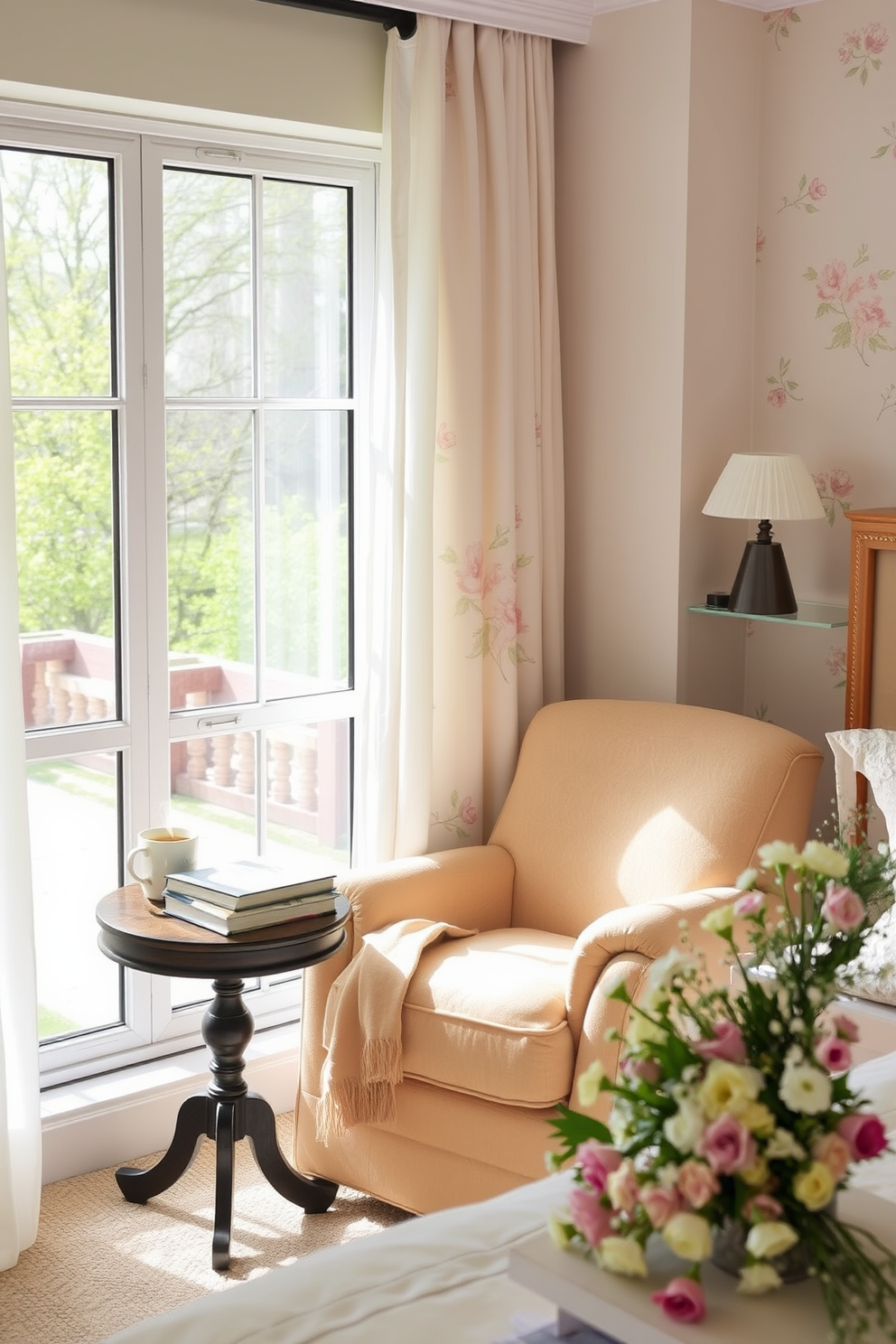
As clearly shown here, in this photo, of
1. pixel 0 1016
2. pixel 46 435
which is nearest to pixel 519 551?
pixel 46 435

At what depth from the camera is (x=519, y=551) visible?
11.7 ft

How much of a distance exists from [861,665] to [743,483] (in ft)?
1.58

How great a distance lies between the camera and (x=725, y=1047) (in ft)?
3.94

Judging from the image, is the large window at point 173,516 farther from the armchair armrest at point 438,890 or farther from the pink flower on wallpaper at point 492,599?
the armchair armrest at point 438,890

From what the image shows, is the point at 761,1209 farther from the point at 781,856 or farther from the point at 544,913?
the point at 544,913

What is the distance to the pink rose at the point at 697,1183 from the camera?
1.14 m

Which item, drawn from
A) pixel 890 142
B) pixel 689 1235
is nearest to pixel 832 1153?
pixel 689 1235

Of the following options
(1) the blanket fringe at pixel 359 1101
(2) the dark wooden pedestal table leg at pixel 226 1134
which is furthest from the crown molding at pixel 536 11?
(1) the blanket fringe at pixel 359 1101

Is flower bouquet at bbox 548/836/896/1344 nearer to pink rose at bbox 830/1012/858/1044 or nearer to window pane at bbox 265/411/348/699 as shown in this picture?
pink rose at bbox 830/1012/858/1044

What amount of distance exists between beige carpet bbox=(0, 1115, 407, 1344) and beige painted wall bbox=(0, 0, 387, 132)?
2246 millimetres

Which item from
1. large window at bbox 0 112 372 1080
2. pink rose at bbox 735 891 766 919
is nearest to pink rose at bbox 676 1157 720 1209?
pink rose at bbox 735 891 766 919

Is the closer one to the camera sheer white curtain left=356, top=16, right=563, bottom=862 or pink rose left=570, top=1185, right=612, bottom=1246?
pink rose left=570, top=1185, right=612, bottom=1246

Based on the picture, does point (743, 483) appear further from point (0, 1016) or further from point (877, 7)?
point (0, 1016)

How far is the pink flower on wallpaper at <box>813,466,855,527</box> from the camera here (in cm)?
345
